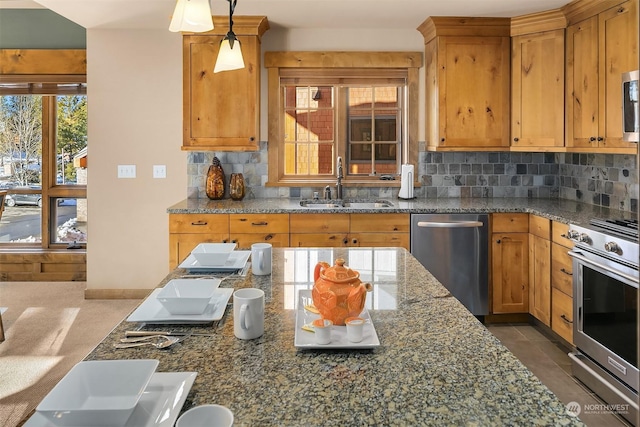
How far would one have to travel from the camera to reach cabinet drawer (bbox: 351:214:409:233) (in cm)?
371

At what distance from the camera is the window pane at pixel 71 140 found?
5.10m

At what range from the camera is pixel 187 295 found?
1531 millimetres

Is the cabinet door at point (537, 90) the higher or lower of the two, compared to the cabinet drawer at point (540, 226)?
higher

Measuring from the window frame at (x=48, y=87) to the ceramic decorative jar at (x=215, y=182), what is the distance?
171cm

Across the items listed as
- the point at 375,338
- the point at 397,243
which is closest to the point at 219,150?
the point at 397,243

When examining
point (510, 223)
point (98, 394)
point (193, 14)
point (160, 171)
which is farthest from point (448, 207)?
point (98, 394)

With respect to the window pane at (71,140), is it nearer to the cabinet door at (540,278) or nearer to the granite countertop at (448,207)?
the granite countertop at (448,207)

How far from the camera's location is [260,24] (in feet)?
12.8

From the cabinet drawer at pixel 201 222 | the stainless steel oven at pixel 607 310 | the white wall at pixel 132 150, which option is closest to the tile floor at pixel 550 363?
the stainless steel oven at pixel 607 310

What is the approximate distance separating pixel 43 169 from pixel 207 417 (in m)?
5.09

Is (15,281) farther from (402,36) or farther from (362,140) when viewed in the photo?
(402,36)

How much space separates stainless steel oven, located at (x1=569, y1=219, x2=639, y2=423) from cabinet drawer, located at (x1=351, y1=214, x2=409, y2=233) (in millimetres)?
1161

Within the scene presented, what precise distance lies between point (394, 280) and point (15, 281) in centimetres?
466

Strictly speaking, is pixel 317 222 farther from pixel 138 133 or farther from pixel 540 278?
pixel 138 133
